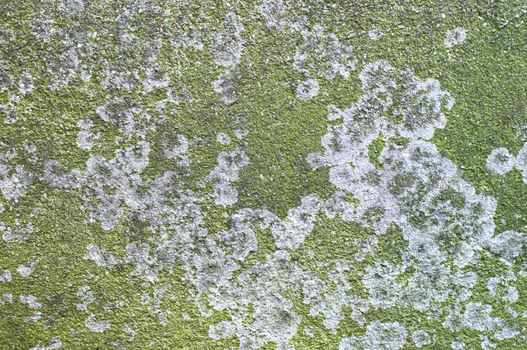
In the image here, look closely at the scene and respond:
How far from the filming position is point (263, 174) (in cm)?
207

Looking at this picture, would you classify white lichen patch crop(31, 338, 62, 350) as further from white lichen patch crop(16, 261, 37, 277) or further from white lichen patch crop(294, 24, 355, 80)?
white lichen patch crop(294, 24, 355, 80)

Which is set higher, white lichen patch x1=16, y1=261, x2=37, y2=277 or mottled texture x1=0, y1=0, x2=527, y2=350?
mottled texture x1=0, y1=0, x2=527, y2=350

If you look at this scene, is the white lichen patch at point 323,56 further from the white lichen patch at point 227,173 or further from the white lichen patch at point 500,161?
the white lichen patch at point 500,161

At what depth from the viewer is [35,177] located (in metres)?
2.05

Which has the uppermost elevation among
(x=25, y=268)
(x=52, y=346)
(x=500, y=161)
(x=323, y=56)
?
(x=323, y=56)

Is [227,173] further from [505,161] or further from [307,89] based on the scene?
[505,161]

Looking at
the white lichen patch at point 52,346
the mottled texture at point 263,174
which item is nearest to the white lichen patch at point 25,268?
the mottled texture at point 263,174

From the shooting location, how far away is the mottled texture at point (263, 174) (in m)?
2.04

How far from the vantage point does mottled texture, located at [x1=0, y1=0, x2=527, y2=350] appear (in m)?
2.04

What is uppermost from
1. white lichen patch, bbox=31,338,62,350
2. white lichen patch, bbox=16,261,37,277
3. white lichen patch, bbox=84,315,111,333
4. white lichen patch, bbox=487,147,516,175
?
white lichen patch, bbox=487,147,516,175

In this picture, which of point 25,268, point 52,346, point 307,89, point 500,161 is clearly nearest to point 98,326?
point 52,346

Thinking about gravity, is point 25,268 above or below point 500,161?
below

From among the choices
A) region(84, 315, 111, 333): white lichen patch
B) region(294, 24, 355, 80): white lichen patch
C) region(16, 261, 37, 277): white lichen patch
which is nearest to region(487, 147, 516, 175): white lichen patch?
region(294, 24, 355, 80): white lichen patch

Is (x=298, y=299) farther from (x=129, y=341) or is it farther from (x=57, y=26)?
(x=57, y=26)
